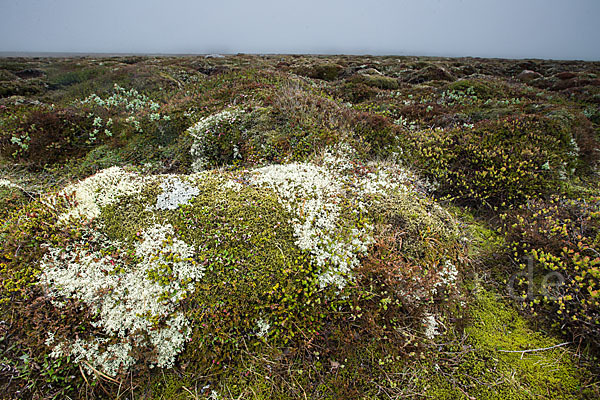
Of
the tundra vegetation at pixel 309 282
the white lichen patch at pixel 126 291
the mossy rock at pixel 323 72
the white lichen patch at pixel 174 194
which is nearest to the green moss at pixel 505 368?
the tundra vegetation at pixel 309 282

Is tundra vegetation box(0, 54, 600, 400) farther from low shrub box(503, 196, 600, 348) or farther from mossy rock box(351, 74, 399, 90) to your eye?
mossy rock box(351, 74, 399, 90)

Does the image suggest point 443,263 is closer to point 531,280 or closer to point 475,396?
point 531,280

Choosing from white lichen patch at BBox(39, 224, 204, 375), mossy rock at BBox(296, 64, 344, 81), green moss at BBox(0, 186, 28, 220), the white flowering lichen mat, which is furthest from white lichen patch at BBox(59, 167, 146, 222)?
mossy rock at BBox(296, 64, 344, 81)

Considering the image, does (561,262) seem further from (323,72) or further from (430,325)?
(323,72)

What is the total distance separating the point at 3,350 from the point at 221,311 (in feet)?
10.1

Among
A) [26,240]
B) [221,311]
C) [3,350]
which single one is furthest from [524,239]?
[26,240]

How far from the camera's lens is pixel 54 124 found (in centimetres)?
1008

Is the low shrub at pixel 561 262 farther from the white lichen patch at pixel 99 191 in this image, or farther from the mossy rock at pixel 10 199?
the mossy rock at pixel 10 199

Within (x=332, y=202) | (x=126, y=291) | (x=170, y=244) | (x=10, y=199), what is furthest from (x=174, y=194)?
(x=10, y=199)

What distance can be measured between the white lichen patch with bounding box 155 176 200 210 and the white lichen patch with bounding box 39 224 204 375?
781mm

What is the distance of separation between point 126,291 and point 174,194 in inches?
80.0

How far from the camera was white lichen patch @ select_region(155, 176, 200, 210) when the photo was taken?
520 cm

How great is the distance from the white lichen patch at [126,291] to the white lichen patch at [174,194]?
781 mm

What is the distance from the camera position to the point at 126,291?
4.11 meters
